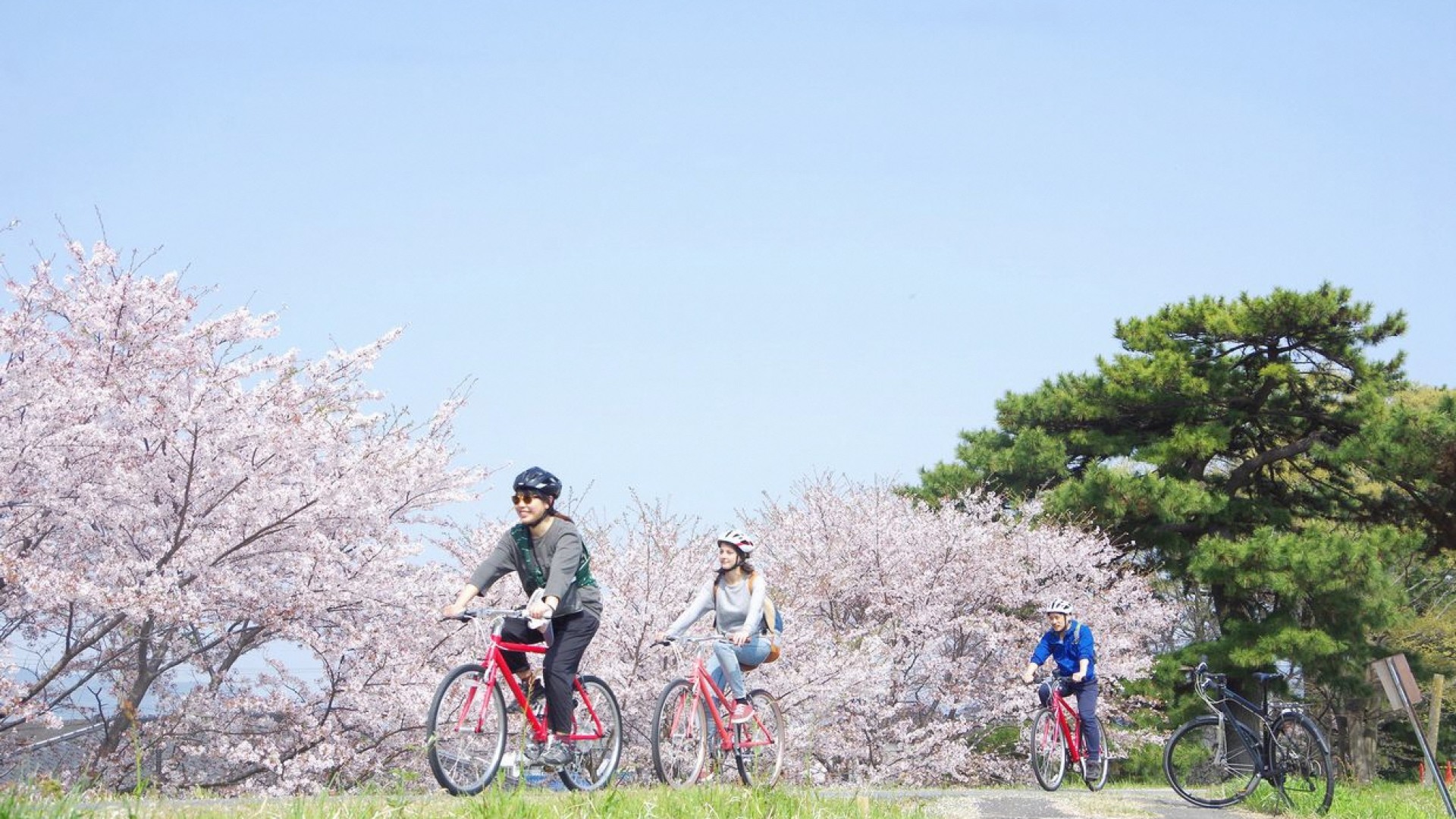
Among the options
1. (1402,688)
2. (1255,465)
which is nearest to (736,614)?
(1402,688)

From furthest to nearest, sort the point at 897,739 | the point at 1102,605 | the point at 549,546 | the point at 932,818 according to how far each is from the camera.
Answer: the point at 1102,605 → the point at 897,739 → the point at 932,818 → the point at 549,546

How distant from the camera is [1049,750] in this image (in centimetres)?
1184

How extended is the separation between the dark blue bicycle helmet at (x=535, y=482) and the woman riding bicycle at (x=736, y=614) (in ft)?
5.78

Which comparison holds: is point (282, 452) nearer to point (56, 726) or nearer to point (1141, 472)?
point (56, 726)

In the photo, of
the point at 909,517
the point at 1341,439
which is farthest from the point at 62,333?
the point at 1341,439

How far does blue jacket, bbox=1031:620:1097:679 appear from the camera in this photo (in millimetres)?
11625

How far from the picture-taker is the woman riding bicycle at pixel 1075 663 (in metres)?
11.6

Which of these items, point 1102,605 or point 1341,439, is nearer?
point 1102,605

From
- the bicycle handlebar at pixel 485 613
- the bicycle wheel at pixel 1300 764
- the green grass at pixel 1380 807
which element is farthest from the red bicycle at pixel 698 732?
the green grass at pixel 1380 807

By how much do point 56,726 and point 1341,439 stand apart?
78.4 feet

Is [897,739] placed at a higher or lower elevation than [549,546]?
lower

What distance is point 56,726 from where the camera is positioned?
35.4ft

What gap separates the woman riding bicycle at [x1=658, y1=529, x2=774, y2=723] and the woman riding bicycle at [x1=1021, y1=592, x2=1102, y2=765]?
13.1 feet

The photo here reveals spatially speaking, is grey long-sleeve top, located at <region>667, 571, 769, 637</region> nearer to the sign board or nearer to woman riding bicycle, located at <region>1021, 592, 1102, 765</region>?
woman riding bicycle, located at <region>1021, 592, 1102, 765</region>
